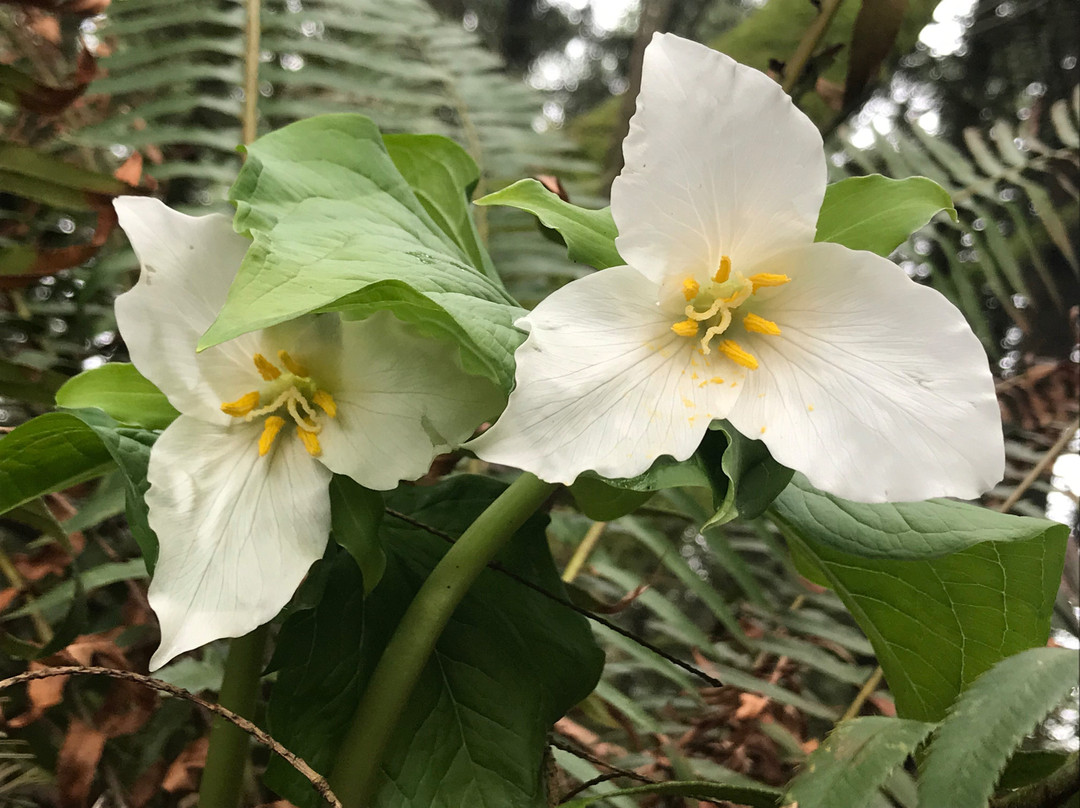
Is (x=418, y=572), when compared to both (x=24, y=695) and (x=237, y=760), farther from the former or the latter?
(x=24, y=695)

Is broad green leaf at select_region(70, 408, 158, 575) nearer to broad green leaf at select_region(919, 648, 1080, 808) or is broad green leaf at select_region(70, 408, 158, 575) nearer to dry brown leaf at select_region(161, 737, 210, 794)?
dry brown leaf at select_region(161, 737, 210, 794)

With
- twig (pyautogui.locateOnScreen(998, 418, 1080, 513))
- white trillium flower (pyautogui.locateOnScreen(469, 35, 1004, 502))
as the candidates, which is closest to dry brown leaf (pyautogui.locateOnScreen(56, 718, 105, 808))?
white trillium flower (pyautogui.locateOnScreen(469, 35, 1004, 502))

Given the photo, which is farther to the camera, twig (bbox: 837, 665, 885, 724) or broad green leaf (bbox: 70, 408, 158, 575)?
twig (bbox: 837, 665, 885, 724)

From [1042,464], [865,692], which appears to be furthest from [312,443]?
[1042,464]

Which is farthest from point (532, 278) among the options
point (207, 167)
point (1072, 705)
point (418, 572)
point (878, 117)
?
point (878, 117)

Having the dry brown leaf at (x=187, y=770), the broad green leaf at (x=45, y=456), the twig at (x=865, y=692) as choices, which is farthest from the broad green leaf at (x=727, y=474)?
the twig at (x=865, y=692)

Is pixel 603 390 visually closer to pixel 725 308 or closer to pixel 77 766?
pixel 725 308
